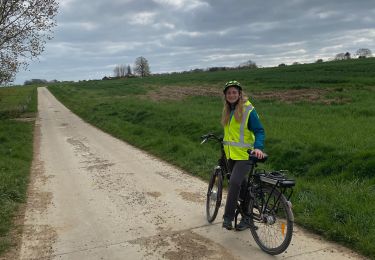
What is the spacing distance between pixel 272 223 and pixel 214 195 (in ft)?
4.65

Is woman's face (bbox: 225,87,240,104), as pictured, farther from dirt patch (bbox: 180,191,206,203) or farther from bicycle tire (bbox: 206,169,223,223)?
dirt patch (bbox: 180,191,206,203)

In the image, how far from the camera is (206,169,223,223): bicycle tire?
620 cm

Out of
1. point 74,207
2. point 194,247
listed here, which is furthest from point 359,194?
point 74,207

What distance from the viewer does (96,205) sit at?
7445 mm

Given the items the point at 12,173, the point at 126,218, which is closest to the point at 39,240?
the point at 126,218

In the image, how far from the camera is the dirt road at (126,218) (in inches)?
207

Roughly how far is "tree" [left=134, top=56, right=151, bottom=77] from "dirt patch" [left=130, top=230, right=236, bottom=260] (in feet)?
485

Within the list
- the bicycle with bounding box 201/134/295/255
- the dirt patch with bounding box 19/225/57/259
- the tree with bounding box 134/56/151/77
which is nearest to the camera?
the bicycle with bounding box 201/134/295/255

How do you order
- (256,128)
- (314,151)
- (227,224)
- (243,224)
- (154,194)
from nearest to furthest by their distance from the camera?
(256,128) → (227,224) → (243,224) → (154,194) → (314,151)

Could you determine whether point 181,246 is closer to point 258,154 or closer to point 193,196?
point 258,154

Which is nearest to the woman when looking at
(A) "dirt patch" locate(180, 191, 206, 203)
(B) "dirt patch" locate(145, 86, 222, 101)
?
(A) "dirt patch" locate(180, 191, 206, 203)

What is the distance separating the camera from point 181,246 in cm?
540

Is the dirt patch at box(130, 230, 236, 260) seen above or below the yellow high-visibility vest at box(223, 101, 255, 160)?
below

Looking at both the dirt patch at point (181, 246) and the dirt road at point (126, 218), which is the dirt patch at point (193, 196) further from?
the dirt patch at point (181, 246)
